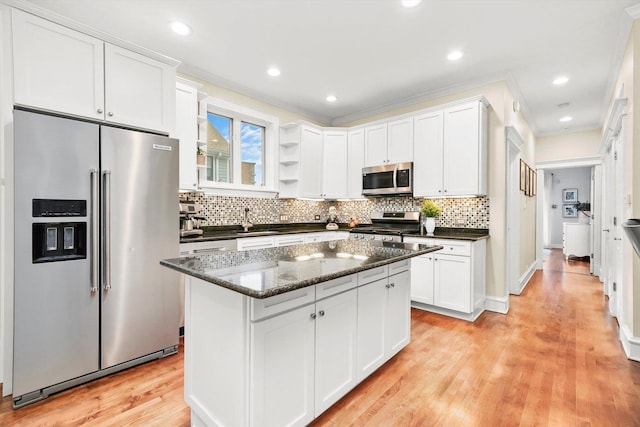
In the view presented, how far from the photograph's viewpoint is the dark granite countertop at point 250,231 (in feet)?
10.1

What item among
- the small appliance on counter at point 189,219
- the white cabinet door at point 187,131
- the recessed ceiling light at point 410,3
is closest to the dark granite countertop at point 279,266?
the small appliance on counter at point 189,219

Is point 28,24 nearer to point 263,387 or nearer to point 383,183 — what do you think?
point 263,387

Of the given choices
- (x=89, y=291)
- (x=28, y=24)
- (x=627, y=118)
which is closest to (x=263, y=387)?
(x=89, y=291)

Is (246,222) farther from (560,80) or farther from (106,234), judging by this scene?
(560,80)

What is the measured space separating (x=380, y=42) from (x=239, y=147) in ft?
7.59

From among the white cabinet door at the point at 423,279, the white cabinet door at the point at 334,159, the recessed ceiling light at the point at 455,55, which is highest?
the recessed ceiling light at the point at 455,55

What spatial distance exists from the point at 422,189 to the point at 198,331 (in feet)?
10.9

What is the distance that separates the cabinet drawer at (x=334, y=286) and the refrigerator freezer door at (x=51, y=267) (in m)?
1.71

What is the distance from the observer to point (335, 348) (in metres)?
1.78

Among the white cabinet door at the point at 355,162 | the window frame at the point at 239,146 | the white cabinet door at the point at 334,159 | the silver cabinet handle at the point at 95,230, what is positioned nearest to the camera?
the silver cabinet handle at the point at 95,230

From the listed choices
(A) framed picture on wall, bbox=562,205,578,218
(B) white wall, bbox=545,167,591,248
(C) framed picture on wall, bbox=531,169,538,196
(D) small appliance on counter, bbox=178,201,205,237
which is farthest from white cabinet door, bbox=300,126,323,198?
(A) framed picture on wall, bbox=562,205,578,218

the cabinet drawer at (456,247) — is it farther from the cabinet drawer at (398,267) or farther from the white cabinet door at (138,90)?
the white cabinet door at (138,90)

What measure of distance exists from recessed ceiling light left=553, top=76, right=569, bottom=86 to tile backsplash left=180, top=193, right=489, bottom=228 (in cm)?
178

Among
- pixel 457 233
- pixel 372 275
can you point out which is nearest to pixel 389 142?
pixel 457 233
